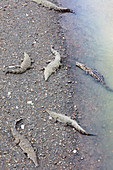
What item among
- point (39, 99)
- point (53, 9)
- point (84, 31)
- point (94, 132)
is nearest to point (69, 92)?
point (39, 99)

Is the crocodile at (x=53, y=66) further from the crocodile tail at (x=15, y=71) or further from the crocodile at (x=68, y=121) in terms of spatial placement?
the crocodile at (x=68, y=121)

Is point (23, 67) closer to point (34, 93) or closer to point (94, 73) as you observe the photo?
point (34, 93)

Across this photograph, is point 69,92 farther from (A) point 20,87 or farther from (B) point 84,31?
(B) point 84,31

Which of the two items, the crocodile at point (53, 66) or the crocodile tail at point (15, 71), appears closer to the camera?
the crocodile tail at point (15, 71)

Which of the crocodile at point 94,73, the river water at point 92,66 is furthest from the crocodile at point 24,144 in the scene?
the crocodile at point 94,73

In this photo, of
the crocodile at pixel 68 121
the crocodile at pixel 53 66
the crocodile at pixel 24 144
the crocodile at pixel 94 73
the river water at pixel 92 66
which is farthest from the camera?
the crocodile at pixel 94 73

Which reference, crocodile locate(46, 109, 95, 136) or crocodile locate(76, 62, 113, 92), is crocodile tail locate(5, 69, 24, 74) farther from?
crocodile locate(76, 62, 113, 92)

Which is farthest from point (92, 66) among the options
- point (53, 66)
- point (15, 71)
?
point (15, 71)
